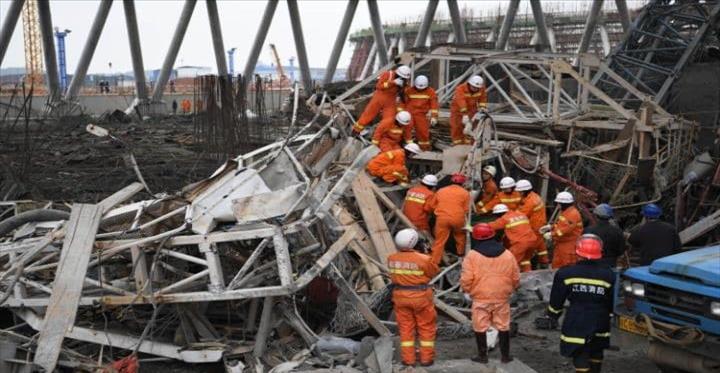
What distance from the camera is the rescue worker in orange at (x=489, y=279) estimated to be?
7.86 metres

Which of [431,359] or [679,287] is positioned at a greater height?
[679,287]

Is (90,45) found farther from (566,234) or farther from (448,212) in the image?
(566,234)

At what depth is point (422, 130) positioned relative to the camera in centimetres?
1381

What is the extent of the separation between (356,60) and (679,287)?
73279 millimetres

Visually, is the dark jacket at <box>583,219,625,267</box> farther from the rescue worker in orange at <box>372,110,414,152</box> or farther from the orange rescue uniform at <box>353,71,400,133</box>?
the orange rescue uniform at <box>353,71,400,133</box>

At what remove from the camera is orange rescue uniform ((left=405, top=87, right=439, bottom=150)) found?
13680mm

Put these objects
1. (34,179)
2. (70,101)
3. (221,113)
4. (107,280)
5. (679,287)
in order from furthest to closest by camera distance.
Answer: (70,101) < (221,113) < (34,179) < (107,280) < (679,287)

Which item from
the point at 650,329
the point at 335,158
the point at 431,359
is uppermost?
the point at 335,158

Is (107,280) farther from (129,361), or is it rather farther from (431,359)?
(431,359)

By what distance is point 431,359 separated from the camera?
8047 mm

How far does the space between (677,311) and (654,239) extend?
2.50 m

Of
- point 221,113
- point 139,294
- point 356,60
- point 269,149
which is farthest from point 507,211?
point 356,60

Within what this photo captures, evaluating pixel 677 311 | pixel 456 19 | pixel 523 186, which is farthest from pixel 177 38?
pixel 677 311

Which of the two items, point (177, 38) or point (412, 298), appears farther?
point (177, 38)
